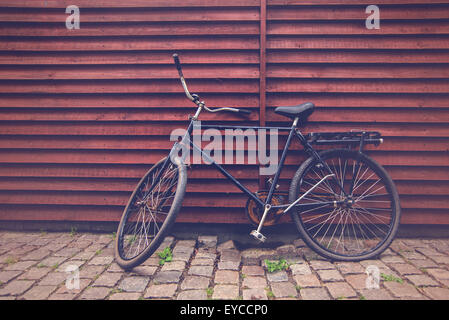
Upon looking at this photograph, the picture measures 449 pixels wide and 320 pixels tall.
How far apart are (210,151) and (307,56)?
4.94ft

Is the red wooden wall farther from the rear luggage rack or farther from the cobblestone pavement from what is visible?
the cobblestone pavement

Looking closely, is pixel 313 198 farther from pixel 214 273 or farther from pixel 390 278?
pixel 214 273

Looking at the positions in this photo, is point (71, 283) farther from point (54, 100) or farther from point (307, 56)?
point (307, 56)

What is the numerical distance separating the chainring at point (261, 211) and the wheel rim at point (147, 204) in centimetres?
81

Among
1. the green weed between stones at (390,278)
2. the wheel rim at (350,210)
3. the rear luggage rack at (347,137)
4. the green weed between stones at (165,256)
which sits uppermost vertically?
the rear luggage rack at (347,137)

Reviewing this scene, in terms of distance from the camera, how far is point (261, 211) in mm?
2648

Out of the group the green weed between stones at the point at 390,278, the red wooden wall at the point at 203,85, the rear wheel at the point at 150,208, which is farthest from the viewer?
the red wooden wall at the point at 203,85

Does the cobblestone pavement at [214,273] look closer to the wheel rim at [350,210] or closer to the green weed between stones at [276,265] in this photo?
the green weed between stones at [276,265]

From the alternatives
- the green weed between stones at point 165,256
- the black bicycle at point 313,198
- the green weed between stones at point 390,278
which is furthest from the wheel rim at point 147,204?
the green weed between stones at point 390,278

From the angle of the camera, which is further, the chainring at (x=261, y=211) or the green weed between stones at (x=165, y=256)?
the chainring at (x=261, y=211)

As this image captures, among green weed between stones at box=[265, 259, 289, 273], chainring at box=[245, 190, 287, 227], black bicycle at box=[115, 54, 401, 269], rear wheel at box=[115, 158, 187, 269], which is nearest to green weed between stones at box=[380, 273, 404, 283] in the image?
black bicycle at box=[115, 54, 401, 269]

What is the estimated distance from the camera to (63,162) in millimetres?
3039

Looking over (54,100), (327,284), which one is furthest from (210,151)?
(54,100)

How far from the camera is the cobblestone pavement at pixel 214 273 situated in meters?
1.96
